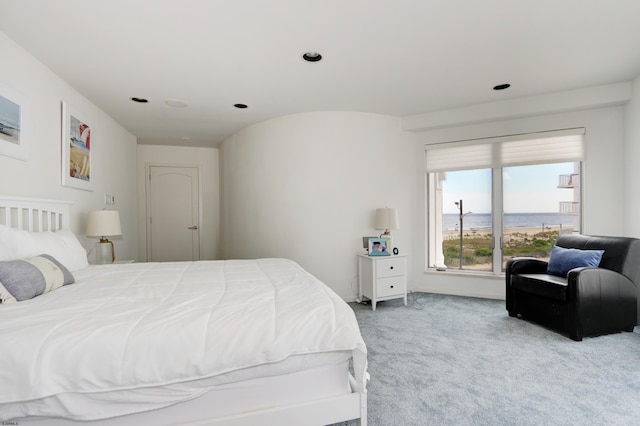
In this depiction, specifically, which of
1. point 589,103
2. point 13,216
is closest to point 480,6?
point 589,103

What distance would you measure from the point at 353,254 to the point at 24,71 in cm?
362

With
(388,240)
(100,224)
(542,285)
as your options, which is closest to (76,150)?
(100,224)

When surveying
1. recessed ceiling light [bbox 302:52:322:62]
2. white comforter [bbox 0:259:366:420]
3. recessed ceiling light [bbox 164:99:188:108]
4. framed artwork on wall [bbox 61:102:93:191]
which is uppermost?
recessed ceiling light [bbox 302:52:322:62]

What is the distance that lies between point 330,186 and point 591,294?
2788mm

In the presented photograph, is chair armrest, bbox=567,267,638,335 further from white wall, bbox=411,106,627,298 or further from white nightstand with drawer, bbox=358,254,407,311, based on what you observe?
white nightstand with drawer, bbox=358,254,407,311

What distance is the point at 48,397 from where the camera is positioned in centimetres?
109

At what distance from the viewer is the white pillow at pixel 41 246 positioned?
1899 mm

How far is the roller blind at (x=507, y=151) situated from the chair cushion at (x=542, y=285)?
1.55 metres

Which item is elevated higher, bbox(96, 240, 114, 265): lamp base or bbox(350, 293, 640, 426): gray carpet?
bbox(96, 240, 114, 265): lamp base

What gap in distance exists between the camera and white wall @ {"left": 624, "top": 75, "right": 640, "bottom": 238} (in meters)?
3.08

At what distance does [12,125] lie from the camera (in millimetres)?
2268

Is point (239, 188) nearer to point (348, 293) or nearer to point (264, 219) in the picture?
point (264, 219)

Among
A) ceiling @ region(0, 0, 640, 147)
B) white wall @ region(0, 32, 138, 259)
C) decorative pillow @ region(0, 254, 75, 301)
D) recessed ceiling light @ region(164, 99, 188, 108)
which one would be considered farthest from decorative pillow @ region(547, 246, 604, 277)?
white wall @ region(0, 32, 138, 259)

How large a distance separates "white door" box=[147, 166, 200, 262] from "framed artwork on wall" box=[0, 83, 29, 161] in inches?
123
